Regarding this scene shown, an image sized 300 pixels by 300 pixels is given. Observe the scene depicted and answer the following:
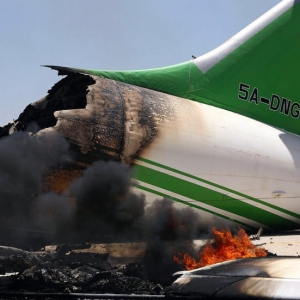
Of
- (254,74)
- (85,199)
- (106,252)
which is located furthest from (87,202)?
(254,74)

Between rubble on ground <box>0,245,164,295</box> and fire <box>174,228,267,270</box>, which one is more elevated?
fire <box>174,228,267,270</box>

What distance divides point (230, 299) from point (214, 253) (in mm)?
5455

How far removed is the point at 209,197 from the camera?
46.0ft

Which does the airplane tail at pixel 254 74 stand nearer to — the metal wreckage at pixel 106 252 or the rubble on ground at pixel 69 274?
the metal wreckage at pixel 106 252

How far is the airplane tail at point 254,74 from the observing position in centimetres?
1609

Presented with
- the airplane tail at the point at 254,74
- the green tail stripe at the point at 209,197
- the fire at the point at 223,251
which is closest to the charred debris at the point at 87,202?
the fire at the point at 223,251

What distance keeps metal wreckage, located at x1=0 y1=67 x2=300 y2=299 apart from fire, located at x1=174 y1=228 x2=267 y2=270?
42 centimetres

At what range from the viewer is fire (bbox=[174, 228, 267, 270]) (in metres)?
12.4

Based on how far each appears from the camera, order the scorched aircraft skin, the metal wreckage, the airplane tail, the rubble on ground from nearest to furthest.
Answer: the metal wreckage < the rubble on ground < the scorched aircraft skin < the airplane tail

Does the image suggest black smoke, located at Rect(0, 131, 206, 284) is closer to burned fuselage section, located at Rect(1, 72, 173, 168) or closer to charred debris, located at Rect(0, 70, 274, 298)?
charred debris, located at Rect(0, 70, 274, 298)

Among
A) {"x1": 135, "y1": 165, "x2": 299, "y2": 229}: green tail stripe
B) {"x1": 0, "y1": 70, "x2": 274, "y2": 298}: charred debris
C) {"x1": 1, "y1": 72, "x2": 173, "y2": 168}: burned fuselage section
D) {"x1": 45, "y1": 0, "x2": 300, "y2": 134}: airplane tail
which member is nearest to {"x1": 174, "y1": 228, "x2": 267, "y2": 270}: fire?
{"x1": 0, "y1": 70, "x2": 274, "y2": 298}: charred debris

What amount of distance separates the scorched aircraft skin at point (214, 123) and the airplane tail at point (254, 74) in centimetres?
3

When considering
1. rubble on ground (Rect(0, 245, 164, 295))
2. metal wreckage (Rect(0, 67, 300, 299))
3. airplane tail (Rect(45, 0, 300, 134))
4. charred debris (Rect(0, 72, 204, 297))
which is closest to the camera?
metal wreckage (Rect(0, 67, 300, 299))

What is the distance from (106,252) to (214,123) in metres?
4.33
